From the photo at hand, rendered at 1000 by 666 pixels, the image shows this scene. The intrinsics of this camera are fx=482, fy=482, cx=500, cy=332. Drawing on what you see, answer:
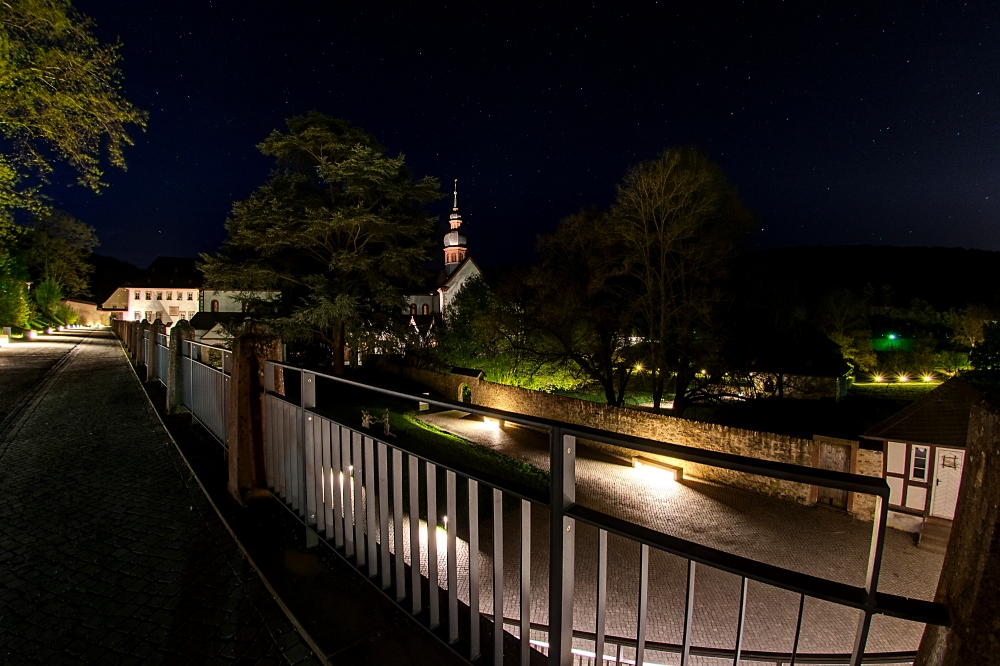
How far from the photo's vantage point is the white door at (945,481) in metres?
11.5

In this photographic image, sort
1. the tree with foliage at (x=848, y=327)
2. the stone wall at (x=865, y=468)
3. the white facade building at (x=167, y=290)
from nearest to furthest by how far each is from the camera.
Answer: the stone wall at (x=865, y=468)
the tree with foliage at (x=848, y=327)
the white facade building at (x=167, y=290)

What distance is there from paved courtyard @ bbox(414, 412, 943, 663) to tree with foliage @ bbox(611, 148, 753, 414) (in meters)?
4.89

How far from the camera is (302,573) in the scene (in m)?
3.05

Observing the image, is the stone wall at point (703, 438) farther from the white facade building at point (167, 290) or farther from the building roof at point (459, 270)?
the white facade building at point (167, 290)

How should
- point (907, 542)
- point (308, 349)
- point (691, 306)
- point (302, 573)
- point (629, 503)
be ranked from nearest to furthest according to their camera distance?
point (302, 573) < point (907, 542) < point (629, 503) < point (691, 306) < point (308, 349)

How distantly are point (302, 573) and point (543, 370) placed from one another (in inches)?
943

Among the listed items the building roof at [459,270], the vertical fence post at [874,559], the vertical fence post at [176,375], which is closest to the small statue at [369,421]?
the vertical fence post at [874,559]

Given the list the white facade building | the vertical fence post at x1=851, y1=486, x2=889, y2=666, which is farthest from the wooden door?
the white facade building

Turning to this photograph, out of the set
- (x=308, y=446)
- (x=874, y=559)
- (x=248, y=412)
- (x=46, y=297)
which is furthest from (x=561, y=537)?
(x=46, y=297)

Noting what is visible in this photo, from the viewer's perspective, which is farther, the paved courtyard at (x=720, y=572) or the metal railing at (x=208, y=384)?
the paved courtyard at (x=720, y=572)

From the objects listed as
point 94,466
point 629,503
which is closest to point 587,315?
point 629,503

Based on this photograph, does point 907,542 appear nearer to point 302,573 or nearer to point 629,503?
point 629,503

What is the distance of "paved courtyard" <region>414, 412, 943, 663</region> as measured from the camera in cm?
808

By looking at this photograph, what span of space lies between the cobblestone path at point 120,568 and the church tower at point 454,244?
57270mm
